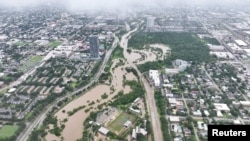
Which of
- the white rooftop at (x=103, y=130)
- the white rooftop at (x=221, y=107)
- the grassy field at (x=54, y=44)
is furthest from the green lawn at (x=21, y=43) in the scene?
the white rooftop at (x=221, y=107)

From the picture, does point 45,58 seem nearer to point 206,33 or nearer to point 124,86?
point 124,86

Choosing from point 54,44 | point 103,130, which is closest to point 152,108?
point 103,130

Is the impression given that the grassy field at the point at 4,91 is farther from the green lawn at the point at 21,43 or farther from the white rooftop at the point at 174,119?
the white rooftop at the point at 174,119

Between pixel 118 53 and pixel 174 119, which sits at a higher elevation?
pixel 118 53

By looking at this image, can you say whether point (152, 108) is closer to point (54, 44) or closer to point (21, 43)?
point (54, 44)

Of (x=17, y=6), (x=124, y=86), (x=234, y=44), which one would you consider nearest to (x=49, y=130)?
(x=124, y=86)
